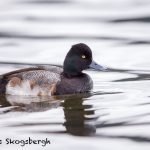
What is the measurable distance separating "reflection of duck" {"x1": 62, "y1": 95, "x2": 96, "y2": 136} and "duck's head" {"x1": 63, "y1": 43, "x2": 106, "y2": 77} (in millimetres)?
637

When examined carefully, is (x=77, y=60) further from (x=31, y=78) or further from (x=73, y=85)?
(x=31, y=78)

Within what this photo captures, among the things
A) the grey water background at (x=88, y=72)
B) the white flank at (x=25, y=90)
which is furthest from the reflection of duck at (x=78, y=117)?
the white flank at (x=25, y=90)

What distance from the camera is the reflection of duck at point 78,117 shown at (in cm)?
998

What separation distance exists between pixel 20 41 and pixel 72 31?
1.14 m

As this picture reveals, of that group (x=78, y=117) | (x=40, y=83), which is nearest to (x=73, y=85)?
(x=40, y=83)

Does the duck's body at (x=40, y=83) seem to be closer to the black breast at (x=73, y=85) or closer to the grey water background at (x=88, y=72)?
the black breast at (x=73, y=85)

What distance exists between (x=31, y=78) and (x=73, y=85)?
0.63 metres

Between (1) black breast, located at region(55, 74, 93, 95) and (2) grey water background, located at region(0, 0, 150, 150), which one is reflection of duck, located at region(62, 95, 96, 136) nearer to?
(2) grey water background, located at region(0, 0, 150, 150)

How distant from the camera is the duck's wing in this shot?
12.2m

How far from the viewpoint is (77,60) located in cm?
1250

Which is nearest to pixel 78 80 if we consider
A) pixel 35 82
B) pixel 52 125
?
pixel 35 82

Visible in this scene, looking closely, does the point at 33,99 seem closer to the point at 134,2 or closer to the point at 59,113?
the point at 59,113

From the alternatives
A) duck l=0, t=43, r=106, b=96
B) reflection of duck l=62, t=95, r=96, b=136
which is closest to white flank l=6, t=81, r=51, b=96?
duck l=0, t=43, r=106, b=96

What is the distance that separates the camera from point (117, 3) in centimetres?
1809
